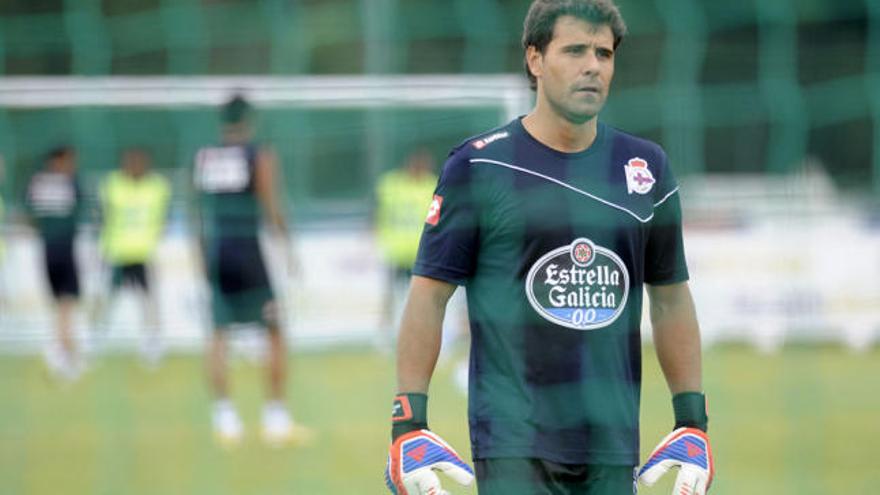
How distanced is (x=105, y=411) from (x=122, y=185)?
10.4 feet

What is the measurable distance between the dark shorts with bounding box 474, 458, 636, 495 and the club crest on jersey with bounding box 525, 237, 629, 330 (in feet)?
0.97

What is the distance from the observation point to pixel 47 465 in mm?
7266

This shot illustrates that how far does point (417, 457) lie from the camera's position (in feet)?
9.93

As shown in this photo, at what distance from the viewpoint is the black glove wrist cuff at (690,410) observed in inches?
127

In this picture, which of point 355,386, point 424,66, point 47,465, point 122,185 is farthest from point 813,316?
point 424,66

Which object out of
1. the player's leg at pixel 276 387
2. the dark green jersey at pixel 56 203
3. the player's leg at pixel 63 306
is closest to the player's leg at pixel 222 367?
the player's leg at pixel 276 387

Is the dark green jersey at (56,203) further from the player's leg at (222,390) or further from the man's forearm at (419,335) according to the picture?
the man's forearm at (419,335)

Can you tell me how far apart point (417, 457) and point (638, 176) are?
768 millimetres

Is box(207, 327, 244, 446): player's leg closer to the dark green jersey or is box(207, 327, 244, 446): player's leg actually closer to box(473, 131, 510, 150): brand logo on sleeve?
the dark green jersey

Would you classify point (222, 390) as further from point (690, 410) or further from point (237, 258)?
point (690, 410)

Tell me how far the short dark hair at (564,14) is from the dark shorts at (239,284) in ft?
16.1

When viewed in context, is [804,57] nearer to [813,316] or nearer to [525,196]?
[813,316]

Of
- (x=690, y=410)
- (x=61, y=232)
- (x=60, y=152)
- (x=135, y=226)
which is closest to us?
(x=690, y=410)

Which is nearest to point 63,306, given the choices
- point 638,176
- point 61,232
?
point 61,232
